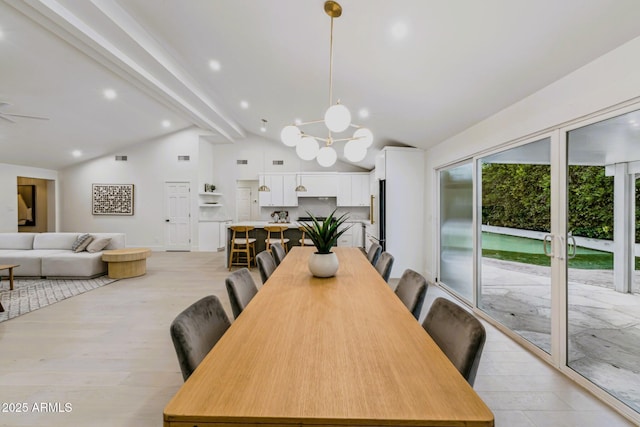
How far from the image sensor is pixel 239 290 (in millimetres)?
1932

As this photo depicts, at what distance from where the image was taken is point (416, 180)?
520 centimetres

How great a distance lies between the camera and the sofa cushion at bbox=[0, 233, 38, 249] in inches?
228

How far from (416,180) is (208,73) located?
4005 mm

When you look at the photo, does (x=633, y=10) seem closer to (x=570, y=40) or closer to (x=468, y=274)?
(x=570, y=40)

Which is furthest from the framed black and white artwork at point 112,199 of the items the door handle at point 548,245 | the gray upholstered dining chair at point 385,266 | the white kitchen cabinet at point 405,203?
the door handle at point 548,245

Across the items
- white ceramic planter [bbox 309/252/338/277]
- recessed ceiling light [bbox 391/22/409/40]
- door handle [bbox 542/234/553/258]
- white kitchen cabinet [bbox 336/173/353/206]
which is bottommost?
white ceramic planter [bbox 309/252/338/277]

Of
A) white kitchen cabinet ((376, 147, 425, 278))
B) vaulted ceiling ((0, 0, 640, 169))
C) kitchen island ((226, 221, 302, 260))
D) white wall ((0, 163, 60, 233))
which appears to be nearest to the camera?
vaulted ceiling ((0, 0, 640, 169))

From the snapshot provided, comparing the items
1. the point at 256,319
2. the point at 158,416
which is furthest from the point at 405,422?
the point at 158,416

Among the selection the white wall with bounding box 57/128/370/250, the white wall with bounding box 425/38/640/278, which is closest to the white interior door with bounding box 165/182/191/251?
the white wall with bounding box 57/128/370/250

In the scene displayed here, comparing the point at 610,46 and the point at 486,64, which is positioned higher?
the point at 486,64

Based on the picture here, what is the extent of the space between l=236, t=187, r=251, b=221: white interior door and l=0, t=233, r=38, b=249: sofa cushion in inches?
189

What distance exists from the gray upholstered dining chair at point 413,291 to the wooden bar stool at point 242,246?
4.35 metres

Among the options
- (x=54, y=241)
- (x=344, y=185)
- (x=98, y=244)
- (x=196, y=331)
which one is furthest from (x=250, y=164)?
(x=196, y=331)

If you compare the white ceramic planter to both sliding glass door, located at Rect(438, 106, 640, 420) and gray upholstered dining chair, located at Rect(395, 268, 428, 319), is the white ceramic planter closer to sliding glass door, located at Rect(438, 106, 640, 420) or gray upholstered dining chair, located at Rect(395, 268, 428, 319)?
gray upholstered dining chair, located at Rect(395, 268, 428, 319)
